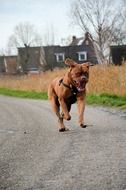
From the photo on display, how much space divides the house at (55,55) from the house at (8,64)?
10007mm

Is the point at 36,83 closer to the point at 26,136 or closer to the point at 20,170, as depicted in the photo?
the point at 26,136

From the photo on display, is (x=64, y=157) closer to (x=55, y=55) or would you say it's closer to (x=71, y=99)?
(x=71, y=99)

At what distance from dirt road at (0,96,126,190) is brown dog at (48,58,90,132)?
45cm

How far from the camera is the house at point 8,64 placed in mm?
106000

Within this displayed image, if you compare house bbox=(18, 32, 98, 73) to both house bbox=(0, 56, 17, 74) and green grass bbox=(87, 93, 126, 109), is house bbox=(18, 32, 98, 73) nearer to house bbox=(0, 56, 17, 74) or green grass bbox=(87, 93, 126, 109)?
house bbox=(0, 56, 17, 74)

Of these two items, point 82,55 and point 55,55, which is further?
point 55,55

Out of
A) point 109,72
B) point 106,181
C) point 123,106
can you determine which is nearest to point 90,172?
point 106,181

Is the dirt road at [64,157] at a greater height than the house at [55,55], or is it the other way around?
the dirt road at [64,157]

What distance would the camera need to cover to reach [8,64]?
353 ft

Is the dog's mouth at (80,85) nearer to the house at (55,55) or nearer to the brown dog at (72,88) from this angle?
the brown dog at (72,88)

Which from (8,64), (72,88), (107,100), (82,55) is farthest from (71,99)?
(8,64)

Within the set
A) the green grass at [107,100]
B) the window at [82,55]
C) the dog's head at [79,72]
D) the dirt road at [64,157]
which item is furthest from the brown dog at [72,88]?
the window at [82,55]

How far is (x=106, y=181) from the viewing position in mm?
6129

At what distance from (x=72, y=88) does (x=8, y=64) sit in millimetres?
97735
